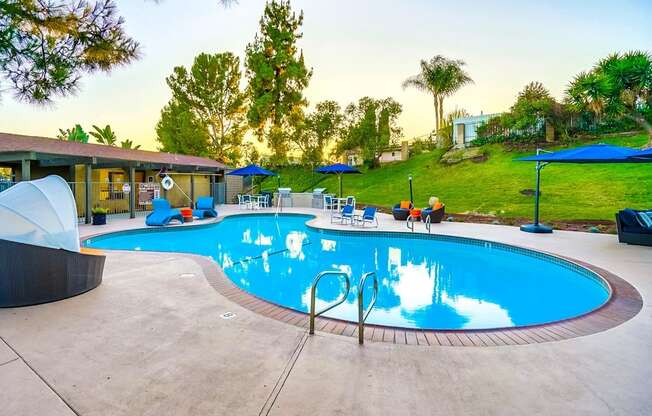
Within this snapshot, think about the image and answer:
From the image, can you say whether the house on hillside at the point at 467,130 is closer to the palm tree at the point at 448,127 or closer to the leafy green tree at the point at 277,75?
the palm tree at the point at 448,127

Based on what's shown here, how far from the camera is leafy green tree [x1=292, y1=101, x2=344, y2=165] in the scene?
25.8 metres

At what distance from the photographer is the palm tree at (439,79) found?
26.3 meters

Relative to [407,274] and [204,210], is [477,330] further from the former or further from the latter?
[204,210]

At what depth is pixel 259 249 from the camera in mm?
9406

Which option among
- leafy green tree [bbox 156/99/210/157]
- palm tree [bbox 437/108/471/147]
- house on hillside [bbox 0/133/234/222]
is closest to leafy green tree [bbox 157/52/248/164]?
leafy green tree [bbox 156/99/210/157]

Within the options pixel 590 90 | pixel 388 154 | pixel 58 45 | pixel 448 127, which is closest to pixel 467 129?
pixel 448 127

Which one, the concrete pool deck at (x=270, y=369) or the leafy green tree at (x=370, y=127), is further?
the leafy green tree at (x=370, y=127)

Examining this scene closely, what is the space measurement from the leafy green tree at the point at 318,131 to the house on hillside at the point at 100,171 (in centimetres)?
724

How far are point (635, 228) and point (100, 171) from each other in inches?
823

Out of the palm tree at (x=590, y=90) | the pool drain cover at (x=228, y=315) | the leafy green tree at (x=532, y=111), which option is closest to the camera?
the pool drain cover at (x=228, y=315)

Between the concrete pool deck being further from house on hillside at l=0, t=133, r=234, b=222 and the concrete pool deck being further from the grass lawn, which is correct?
the grass lawn

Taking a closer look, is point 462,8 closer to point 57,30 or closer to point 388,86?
point 57,30

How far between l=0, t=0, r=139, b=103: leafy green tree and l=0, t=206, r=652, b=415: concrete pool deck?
3386 millimetres

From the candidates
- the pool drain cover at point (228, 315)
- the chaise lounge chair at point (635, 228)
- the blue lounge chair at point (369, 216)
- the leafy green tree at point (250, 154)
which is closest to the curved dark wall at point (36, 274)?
the pool drain cover at point (228, 315)
